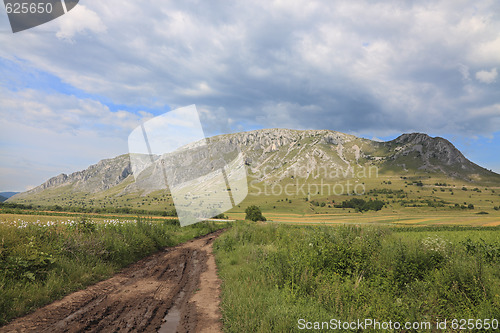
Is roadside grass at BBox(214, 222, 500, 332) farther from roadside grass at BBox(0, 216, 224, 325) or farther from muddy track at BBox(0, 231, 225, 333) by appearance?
roadside grass at BBox(0, 216, 224, 325)

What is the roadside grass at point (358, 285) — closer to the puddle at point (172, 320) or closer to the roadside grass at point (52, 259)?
the puddle at point (172, 320)

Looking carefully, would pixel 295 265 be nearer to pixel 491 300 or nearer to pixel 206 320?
pixel 206 320

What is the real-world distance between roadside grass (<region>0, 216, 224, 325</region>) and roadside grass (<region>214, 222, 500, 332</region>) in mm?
5358

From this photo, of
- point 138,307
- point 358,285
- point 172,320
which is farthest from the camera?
point 358,285

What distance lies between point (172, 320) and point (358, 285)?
5662 mm

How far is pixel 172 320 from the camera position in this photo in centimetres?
612

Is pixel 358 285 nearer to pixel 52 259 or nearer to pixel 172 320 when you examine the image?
pixel 172 320

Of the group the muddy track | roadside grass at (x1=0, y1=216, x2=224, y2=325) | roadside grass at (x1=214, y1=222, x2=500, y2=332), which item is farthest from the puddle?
roadside grass at (x1=0, y1=216, x2=224, y2=325)

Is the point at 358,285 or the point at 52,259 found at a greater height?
the point at 52,259

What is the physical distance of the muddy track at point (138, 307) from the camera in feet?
18.3

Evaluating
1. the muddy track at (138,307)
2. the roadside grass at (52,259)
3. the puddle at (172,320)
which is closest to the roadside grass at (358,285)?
the muddy track at (138,307)

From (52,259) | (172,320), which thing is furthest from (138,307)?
(52,259)

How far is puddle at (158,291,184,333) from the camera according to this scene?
→ 5570 millimetres

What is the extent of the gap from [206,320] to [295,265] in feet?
12.5
